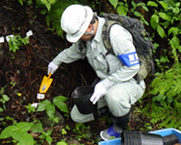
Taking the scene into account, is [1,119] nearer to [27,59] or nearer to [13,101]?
[13,101]

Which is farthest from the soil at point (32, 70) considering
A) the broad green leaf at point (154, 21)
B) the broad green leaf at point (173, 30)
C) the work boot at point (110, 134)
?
the broad green leaf at point (173, 30)

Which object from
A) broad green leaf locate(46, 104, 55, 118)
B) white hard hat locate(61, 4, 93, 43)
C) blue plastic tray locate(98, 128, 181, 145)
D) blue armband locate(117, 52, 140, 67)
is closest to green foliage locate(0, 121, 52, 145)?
broad green leaf locate(46, 104, 55, 118)

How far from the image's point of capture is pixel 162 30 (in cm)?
523

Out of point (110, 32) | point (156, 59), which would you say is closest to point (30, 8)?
point (110, 32)

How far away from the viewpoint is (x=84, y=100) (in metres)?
3.83

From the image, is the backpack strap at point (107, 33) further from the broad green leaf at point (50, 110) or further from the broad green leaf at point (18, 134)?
the broad green leaf at point (18, 134)

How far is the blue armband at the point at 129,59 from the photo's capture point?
347 cm

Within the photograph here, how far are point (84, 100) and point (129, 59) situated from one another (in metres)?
0.90

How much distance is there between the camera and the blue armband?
3.47m

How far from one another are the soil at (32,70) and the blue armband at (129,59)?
1.41 meters

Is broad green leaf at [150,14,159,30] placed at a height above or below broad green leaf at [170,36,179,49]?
above

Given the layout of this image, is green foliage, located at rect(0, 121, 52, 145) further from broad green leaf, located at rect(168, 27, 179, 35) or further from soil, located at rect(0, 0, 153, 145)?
broad green leaf, located at rect(168, 27, 179, 35)

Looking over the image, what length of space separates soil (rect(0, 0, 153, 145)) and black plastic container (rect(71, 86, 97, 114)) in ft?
1.65

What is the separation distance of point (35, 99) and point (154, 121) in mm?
2059
